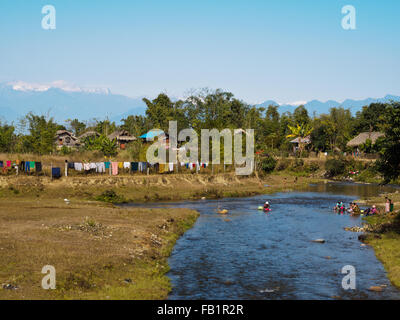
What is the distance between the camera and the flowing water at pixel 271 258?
2461 centimetres

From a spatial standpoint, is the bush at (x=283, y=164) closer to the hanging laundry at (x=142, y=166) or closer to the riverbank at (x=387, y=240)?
the hanging laundry at (x=142, y=166)

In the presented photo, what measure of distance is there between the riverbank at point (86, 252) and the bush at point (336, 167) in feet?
203

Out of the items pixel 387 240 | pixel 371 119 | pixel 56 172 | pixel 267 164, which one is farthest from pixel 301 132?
pixel 387 240

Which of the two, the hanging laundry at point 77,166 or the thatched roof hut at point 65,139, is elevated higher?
the thatched roof hut at point 65,139

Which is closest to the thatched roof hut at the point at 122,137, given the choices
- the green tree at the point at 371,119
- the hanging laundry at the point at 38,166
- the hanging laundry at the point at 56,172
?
the hanging laundry at the point at 38,166

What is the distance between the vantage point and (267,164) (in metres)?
98.6

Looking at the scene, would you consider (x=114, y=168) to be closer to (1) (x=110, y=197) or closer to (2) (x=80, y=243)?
(1) (x=110, y=197)

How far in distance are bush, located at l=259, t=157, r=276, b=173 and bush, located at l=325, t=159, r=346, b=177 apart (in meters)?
11.9

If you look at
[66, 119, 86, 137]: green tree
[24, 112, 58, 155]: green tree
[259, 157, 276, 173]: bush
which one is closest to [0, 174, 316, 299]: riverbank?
[24, 112, 58, 155]: green tree

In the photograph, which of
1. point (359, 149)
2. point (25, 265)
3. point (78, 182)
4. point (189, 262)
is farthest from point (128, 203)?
point (359, 149)

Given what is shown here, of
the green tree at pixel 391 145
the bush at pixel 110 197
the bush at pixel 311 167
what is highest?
the green tree at pixel 391 145

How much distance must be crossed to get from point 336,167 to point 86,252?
7844cm

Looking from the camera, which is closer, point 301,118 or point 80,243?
point 80,243

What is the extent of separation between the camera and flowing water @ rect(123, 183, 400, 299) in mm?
24609
